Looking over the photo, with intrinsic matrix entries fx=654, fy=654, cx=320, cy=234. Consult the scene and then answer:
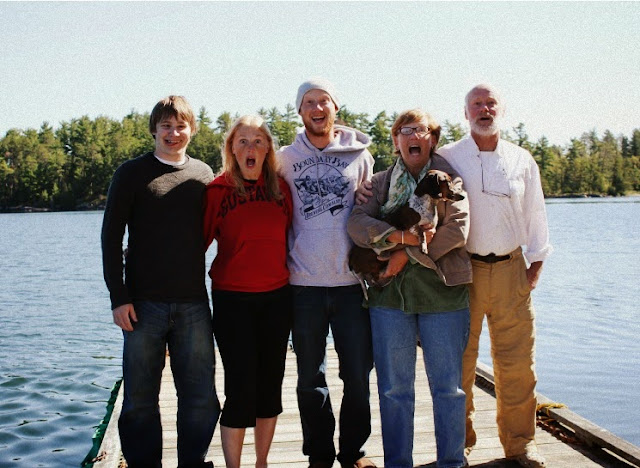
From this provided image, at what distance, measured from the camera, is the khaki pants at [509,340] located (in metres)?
3.60

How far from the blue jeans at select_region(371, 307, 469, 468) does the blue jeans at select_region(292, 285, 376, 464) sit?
0.17 m

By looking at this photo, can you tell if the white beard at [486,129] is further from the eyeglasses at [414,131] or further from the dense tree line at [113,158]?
the dense tree line at [113,158]

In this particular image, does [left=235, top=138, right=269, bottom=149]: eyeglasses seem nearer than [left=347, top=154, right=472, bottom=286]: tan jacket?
No

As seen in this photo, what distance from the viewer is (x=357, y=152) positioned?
146 inches

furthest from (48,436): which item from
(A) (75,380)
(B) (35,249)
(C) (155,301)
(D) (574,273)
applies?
(B) (35,249)

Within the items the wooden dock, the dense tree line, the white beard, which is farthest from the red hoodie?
the dense tree line

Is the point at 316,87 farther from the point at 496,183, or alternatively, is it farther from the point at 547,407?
the point at 547,407

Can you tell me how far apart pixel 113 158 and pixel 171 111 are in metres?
81.0

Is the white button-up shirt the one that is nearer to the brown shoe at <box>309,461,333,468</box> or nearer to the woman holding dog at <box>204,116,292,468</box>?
the woman holding dog at <box>204,116,292,468</box>

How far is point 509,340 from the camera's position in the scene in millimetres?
3674

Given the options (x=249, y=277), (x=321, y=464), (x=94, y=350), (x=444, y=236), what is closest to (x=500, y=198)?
(x=444, y=236)

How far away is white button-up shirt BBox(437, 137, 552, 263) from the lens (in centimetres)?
353

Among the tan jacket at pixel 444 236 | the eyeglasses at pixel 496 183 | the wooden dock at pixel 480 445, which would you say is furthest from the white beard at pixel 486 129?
the wooden dock at pixel 480 445

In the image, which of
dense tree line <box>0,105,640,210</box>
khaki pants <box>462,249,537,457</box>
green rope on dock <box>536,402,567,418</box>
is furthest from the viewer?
dense tree line <box>0,105,640,210</box>
